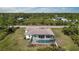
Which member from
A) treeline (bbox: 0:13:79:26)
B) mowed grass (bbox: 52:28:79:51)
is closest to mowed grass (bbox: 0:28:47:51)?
treeline (bbox: 0:13:79:26)

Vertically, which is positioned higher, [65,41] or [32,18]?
[32,18]

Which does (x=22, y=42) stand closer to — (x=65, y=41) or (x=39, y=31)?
(x=39, y=31)

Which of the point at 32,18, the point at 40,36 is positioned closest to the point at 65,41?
the point at 40,36

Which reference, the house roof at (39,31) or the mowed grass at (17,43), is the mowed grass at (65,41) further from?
the mowed grass at (17,43)

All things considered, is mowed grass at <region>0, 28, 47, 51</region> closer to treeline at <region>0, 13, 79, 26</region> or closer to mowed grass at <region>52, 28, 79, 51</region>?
treeline at <region>0, 13, 79, 26</region>

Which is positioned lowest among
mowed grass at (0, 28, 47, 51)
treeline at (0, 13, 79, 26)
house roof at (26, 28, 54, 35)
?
mowed grass at (0, 28, 47, 51)

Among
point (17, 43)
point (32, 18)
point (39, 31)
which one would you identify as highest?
point (32, 18)
